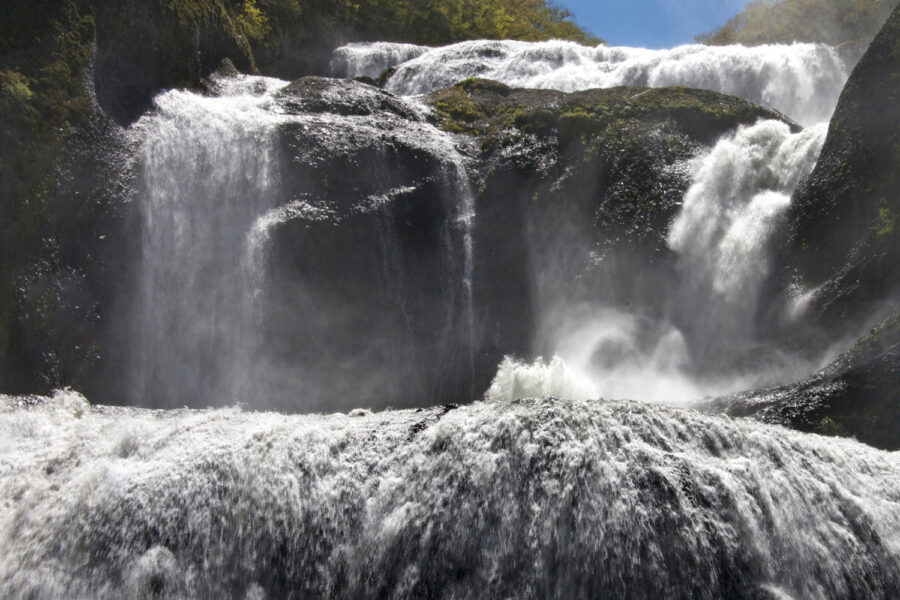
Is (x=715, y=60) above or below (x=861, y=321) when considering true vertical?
above

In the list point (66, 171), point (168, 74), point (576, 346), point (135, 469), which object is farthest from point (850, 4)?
point (135, 469)

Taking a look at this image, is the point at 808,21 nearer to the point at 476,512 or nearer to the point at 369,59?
the point at 369,59

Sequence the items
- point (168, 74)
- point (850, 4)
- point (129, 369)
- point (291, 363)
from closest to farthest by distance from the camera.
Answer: point (129, 369), point (291, 363), point (168, 74), point (850, 4)

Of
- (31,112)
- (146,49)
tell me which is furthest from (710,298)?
(31,112)

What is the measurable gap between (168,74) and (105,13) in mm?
1352

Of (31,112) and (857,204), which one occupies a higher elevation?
(31,112)

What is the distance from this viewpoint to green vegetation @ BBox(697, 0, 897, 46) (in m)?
20.3

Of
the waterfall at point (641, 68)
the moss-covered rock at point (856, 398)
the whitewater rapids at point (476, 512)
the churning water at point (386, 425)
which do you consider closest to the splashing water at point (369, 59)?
the waterfall at point (641, 68)

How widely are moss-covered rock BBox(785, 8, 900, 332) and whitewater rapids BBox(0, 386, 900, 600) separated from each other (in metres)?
3.32

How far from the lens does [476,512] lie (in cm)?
594

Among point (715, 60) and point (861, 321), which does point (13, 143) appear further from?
point (715, 60)

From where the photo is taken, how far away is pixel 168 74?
1320 cm

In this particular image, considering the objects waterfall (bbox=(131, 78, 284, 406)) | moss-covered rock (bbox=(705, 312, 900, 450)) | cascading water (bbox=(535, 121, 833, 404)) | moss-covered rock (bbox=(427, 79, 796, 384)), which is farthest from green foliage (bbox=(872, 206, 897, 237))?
waterfall (bbox=(131, 78, 284, 406))

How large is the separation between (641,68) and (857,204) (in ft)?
27.1
